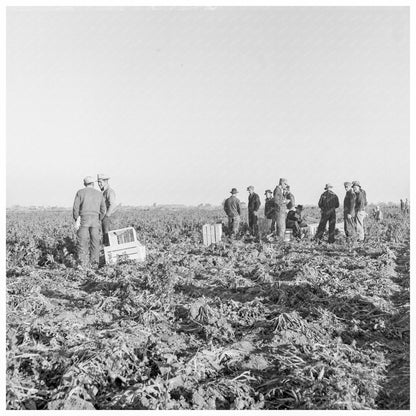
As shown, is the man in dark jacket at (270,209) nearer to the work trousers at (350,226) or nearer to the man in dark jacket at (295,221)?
the man in dark jacket at (295,221)

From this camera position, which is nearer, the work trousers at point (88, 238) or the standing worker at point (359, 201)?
the work trousers at point (88, 238)

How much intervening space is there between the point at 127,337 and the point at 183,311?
107 centimetres

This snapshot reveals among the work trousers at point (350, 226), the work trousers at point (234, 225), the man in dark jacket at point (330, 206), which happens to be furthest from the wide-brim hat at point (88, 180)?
the work trousers at point (350, 226)

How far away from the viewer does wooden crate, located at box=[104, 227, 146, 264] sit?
751 centimetres

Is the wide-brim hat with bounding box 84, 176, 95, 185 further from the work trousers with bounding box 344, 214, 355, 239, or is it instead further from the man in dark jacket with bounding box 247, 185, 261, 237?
the work trousers with bounding box 344, 214, 355, 239

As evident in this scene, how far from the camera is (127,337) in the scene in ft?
12.8

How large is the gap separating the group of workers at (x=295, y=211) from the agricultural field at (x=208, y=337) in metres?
3.37

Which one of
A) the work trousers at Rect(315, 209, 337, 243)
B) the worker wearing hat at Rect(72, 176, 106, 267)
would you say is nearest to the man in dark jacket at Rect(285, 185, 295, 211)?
the work trousers at Rect(315, 209, 337, 243)

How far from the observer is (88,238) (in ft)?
25.8

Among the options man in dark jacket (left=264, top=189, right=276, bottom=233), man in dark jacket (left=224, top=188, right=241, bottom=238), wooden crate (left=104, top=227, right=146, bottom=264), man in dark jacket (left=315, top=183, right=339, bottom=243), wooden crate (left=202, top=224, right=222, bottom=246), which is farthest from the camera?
man in dark jacket (left=224, top=188, right=241, bottom=238)

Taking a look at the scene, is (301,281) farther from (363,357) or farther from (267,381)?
(267,381)

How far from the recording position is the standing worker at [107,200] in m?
8.22

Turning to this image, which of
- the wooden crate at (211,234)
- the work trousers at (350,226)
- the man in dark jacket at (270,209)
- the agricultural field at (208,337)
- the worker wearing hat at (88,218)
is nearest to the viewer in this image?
→ the agricultural field at (208,337)

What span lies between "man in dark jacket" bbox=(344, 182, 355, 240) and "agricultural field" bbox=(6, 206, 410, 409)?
3342 mm
